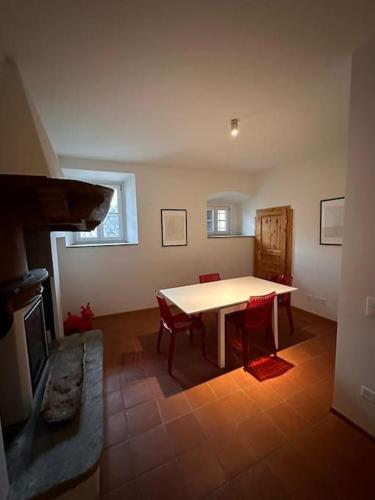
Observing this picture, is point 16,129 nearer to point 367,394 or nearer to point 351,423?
point 367,394

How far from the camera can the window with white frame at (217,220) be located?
209 inches

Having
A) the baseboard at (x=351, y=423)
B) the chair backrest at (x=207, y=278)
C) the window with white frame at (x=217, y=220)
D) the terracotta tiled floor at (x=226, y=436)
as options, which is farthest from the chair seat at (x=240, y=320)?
the window with white frame at (x=217, y=220)

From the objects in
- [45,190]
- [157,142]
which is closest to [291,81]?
[157,142]

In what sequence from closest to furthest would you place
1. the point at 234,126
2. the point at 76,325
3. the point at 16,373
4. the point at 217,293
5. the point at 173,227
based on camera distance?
the point at 16,373 → the point at 234,126 → the point at 217,293 → the point at 76,325 → the point at 173,227

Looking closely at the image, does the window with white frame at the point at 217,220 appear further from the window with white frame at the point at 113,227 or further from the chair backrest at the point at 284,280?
the chair backrest at the point at 284,280

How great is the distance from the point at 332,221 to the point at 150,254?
3.00 metres

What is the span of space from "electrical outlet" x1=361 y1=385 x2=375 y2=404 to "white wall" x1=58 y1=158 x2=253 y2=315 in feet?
9.83

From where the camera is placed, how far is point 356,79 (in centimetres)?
135

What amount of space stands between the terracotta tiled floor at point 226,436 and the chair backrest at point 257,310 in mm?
498

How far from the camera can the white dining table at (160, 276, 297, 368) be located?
216 centimetres

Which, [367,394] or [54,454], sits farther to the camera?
[367,394]

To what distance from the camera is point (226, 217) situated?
214 inches

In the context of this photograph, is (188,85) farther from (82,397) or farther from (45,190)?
(82,397)

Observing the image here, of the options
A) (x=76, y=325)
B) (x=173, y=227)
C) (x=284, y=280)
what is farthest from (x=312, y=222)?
(x=76, y=325)
